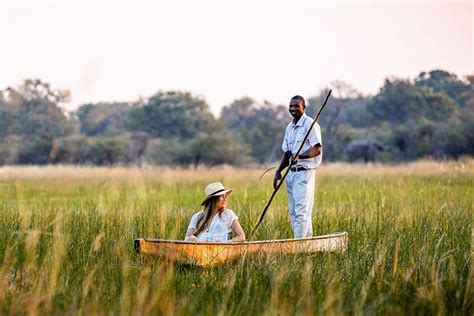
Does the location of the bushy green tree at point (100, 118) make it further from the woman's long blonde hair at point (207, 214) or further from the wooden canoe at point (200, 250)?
the wooden canoe at point (200, 250)

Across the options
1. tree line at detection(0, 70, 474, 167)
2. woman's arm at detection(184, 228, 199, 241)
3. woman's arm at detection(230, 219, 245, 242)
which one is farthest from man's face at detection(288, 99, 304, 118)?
tree line at detection(0, 70, 474, 167)

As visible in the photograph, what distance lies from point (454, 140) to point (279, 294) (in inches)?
1448

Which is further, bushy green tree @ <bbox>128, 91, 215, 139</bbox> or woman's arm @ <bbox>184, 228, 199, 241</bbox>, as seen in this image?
bushy green tree @ <bbox>128, 91, 215, 139</bbox>

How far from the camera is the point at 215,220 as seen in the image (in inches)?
310

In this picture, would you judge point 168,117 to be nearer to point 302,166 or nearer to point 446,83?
point 446,83

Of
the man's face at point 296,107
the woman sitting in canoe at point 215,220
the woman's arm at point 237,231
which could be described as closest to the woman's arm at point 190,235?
the woman sitting in canoe at point 215,220

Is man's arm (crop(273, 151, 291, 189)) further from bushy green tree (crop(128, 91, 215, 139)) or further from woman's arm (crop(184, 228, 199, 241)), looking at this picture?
bushy green tree (crop(128, 91, 215, 139))

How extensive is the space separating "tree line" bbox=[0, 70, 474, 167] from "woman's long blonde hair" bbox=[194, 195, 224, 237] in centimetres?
3222

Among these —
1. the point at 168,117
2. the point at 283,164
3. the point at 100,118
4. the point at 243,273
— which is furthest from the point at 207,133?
the point at 243,273

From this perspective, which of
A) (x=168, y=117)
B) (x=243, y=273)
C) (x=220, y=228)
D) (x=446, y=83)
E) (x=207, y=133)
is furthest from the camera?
(x=446, y=83)

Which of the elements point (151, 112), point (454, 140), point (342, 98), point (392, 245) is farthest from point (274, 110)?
point (392, 245)

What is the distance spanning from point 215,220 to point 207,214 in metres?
0.11

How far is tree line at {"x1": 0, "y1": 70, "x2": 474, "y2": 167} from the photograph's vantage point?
42.8m

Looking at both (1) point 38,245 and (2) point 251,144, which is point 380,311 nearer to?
(1) point 38,245
